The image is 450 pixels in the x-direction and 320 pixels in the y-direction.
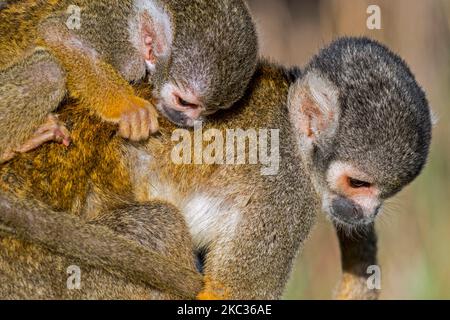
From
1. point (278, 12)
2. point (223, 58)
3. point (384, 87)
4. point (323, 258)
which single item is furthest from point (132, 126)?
point (278, 12)

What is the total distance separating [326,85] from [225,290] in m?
1.60

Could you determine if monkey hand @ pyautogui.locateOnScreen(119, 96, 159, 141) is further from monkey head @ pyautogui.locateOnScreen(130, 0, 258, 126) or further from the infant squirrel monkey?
monkey head @ pyautogui.locateOnScreen(130, 0, 258, 126)

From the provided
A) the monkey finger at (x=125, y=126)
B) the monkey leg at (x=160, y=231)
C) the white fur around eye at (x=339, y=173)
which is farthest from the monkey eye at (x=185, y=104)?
the white fur around eye at (x=339, y=173)

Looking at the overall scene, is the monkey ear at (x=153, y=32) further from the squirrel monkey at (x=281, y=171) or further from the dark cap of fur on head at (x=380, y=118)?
the dark cap of fur on head at (x=380, y=118)

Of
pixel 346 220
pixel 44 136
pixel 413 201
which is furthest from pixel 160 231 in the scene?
pixel 413 201

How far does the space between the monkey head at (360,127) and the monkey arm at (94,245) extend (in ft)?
4.16

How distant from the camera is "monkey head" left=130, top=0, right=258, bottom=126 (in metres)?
5.94

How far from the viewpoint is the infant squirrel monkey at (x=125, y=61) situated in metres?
5.81

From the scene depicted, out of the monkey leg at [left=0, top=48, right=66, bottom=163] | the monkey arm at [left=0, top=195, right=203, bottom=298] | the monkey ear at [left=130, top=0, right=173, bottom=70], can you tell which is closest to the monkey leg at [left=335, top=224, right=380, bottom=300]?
the monkey arm at [left=0, top=195, right=203, bottom=298]

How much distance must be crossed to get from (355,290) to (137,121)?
227 cm

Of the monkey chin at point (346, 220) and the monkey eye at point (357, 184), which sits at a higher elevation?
the monkey eye at point (357, 184)

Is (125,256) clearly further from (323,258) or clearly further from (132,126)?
(323,258)

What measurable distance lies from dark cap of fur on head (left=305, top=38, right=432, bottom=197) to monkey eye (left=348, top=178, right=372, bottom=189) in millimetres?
88

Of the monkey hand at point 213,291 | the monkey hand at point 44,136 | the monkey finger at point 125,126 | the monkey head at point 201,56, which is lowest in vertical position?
the monkey hand at point 213,291
